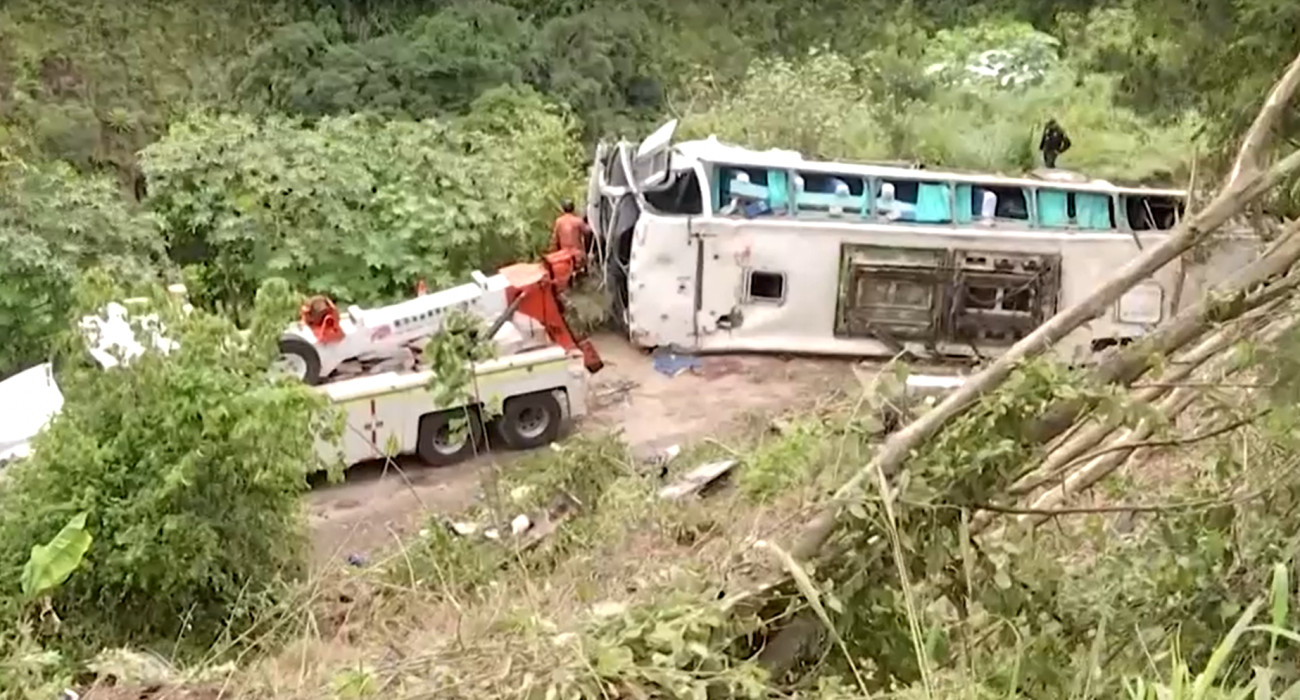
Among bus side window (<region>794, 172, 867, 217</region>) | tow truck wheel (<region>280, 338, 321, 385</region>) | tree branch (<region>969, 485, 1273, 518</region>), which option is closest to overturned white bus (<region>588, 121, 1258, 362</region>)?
bus side window (<region>794, 172, 867, 217</region>)

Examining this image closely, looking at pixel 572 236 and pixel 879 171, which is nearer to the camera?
pixel 572 236

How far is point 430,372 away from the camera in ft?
34.4

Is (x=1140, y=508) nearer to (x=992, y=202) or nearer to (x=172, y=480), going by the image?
(x=172, y=480)

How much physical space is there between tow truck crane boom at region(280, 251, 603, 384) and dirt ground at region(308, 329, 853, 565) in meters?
0.63

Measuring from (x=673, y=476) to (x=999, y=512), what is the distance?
21.8 ft

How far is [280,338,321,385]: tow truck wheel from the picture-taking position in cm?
1082

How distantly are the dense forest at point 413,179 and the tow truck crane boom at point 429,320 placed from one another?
0.61m

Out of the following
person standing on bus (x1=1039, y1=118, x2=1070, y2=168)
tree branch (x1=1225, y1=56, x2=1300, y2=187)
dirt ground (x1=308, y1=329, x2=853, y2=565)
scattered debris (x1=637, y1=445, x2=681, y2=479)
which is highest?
tree branch (x1=1225, y1=56, x2=1300, y2=187)

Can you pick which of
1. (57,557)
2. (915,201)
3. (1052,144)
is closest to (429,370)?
(915,201)

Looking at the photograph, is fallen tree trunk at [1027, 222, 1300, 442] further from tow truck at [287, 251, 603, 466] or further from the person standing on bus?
the person standing on bus

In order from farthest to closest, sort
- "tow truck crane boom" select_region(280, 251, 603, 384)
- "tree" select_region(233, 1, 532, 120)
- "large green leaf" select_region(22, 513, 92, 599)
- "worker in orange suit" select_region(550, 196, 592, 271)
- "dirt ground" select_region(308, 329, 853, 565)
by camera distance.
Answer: "tree" select_region(233, 1, 532, 120) < "worker in orange suit" select_region(550, 196, 592, 271) < "tow truck crane boom" select_region(280, 251, 603, 384) < "dirt ground" select_region(308, 329, 853, 565) < "large green leaf" select_region(22, 513, 92, 599)

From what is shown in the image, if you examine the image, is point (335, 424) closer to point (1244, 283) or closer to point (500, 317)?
point (500, 317)

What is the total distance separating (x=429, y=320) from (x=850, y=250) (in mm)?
3647

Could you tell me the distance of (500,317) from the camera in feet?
36.3
